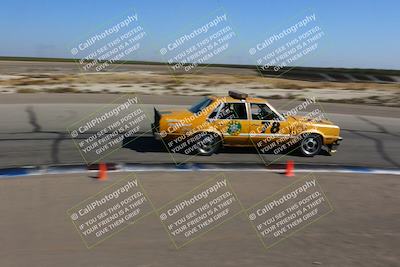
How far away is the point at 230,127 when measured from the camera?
11703mm

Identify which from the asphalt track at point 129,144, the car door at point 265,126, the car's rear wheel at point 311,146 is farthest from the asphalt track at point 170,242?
the car's rear wheel at point 311,146

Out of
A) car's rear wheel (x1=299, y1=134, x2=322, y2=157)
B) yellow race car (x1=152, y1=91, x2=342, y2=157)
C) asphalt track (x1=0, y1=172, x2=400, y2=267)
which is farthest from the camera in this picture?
car's rear wheel (x1=299, y1=134, x2=322, y2=157)

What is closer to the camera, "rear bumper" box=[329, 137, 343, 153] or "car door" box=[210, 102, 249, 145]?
"car door" box=[210, 102, 249, 145]

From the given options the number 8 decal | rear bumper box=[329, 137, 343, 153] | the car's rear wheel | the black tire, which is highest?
the black tire

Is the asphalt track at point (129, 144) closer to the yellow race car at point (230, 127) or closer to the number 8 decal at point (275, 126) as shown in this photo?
the yellow race car at point (230, 127)

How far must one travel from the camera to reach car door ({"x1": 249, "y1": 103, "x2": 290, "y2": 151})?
1181 centimetres

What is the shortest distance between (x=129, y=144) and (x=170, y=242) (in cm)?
685

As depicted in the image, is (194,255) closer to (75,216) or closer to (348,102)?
(75,216)

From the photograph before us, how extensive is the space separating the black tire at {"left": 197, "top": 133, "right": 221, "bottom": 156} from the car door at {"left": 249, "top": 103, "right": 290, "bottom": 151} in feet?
2.96

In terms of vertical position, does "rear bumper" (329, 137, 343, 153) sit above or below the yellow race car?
below

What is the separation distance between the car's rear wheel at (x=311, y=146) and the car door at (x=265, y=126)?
26.1 inches

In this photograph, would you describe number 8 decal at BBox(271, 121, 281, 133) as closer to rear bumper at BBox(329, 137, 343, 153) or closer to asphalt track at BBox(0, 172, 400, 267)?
rear bumper at BBox(329, 137, 343, 153)

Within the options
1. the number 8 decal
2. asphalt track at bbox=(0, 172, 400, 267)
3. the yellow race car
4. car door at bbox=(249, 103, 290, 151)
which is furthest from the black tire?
asphalt track at bbox=(0, 172, 400, 267)

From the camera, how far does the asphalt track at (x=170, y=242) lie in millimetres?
6086
